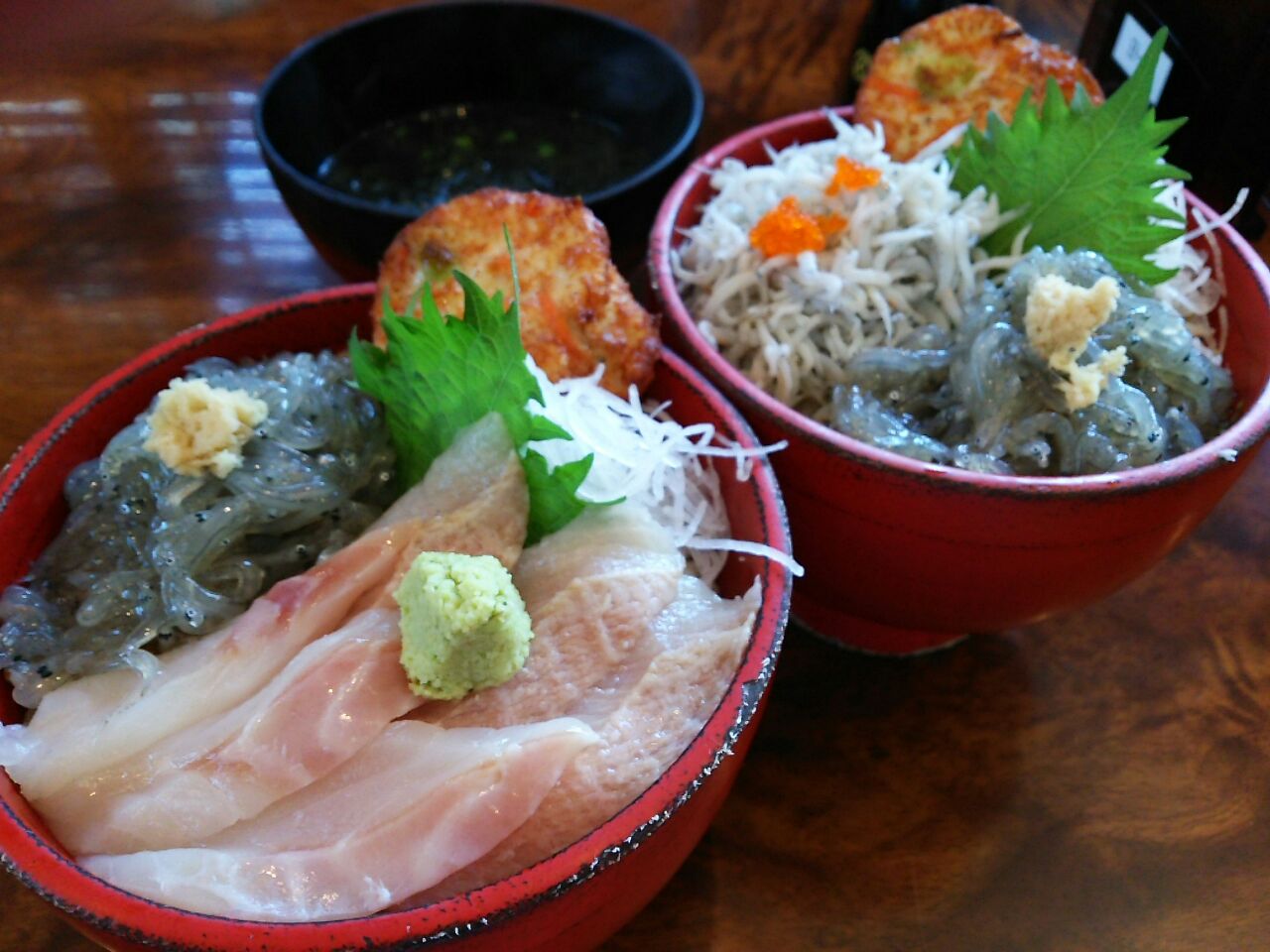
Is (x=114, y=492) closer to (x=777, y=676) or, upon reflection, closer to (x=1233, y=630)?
(x=777, y=676)

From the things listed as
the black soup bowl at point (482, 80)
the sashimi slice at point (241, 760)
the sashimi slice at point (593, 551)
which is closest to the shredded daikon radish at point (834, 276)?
the black soup bowl at point (482, 80)

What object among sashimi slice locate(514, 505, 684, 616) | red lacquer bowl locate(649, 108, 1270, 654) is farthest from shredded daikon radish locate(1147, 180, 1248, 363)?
sashimi slice locate(514, 505, 684, 616)

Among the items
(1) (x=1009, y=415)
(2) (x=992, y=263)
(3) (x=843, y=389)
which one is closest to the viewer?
(1) (x=1009, y=415)

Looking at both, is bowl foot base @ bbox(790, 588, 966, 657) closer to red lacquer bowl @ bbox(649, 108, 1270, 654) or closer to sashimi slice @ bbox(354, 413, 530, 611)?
red lacquer bowl @ bbox(649, 108, 1270, 654)

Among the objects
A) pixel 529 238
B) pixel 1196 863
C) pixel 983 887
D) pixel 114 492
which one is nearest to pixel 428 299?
pixel 529 238

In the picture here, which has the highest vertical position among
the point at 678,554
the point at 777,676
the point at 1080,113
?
the point at 1080,113
